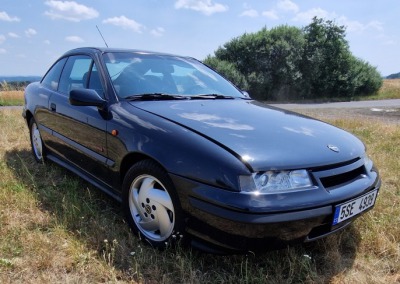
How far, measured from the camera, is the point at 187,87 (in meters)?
3.21

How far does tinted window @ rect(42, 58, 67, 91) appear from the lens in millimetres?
3911

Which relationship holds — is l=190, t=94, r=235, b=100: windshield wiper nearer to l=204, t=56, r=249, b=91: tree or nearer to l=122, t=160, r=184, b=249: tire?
l=122, t=160, r=184, b=249: tire

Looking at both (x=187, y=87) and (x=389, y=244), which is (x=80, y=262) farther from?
(x=389, y=244)

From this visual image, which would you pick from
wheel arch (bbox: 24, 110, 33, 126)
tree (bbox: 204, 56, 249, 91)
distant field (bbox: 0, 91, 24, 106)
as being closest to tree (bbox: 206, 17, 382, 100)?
tree (bbox: 204, 56, 249, 91)

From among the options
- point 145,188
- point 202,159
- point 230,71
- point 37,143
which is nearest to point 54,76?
point 37,143

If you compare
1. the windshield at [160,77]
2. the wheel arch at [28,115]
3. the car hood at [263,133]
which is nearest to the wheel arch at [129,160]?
the car hood at [263,133]

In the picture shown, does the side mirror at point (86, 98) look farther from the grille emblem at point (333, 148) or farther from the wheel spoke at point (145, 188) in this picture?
the grille emblem at point (333, 148)

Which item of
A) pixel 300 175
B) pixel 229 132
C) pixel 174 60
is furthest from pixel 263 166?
pixel 174 60

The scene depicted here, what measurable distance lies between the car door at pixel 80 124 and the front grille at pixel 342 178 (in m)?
1.60

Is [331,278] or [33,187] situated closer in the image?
[331,278]

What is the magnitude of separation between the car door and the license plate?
1.68 m

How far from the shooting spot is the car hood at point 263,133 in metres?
2.03

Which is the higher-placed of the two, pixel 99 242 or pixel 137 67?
pixel 137 67

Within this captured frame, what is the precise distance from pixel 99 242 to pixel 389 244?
2.02 metres
